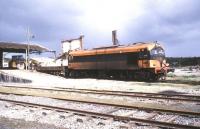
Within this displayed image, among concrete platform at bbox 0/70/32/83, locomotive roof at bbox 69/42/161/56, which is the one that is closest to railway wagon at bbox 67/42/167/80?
locomotive roof at bbox 69/42/161/56

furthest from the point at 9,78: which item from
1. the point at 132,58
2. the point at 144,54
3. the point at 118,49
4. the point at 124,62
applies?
the point at 144,54

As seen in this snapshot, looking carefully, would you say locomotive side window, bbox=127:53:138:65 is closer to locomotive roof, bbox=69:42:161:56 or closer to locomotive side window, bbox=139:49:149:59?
locomotive roof, bbox=69:42:161:56

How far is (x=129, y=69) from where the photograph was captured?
1158 inches

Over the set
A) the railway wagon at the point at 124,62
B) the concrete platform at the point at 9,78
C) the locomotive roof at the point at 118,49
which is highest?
the locomotive roof at the point at 118,49

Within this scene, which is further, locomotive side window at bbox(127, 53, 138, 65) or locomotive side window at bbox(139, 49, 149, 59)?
locomotive side window at bbox(127, 53, 138, 65)

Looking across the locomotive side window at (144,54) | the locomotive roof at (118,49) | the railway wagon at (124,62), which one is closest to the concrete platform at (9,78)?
the railway wagon at (124,62)

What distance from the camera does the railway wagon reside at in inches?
1102

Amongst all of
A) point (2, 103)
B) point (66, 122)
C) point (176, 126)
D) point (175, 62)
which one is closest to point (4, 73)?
point (2, 103)

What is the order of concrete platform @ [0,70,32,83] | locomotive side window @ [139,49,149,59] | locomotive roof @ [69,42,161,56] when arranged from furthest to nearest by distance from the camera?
concrete platform @ [0,70,32,83], locomotive roof @ [69,42,161,56], locomotive side window @ [139,49,149,59]

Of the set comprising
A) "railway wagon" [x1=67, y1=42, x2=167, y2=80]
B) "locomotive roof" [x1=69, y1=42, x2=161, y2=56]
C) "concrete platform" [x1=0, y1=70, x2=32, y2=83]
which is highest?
"locomotive roof" [x1=69, y1=42, x2=161, y2=56]

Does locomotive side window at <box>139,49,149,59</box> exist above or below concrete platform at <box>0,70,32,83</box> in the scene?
above

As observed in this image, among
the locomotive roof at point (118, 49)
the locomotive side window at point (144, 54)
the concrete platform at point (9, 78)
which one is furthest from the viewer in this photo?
the concrete platform at point (9, 78)

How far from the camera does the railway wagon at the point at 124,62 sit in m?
28.0

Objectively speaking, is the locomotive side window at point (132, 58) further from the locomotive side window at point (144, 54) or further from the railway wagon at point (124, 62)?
the locomotive side window at point (144, 54)
